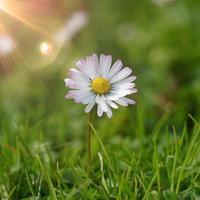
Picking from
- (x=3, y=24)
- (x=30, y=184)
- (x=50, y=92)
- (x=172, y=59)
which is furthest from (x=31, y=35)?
(x=30, y=184)

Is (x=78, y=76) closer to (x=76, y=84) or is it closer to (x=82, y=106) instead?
(x=76, y=84)

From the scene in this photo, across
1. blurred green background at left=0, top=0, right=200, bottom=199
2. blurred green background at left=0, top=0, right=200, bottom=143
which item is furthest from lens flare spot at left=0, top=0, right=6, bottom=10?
blurred green background at left=0, top=0, right=200, bottom=143

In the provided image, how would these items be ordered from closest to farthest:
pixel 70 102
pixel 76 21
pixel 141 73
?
pixel 70 102 → pixel 141 73 → pixel 76 21

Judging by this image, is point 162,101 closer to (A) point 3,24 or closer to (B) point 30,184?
(A) point 3,24

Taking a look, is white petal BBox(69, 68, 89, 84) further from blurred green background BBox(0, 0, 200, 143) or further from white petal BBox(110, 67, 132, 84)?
blurred green background BBox(0, 0, 200, 143)

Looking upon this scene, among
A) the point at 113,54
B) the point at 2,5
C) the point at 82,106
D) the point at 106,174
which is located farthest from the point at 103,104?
the point at 113,54

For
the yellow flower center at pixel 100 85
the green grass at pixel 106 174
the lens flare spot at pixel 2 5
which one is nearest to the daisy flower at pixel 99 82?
the yellow flower center at pixel 100 85
